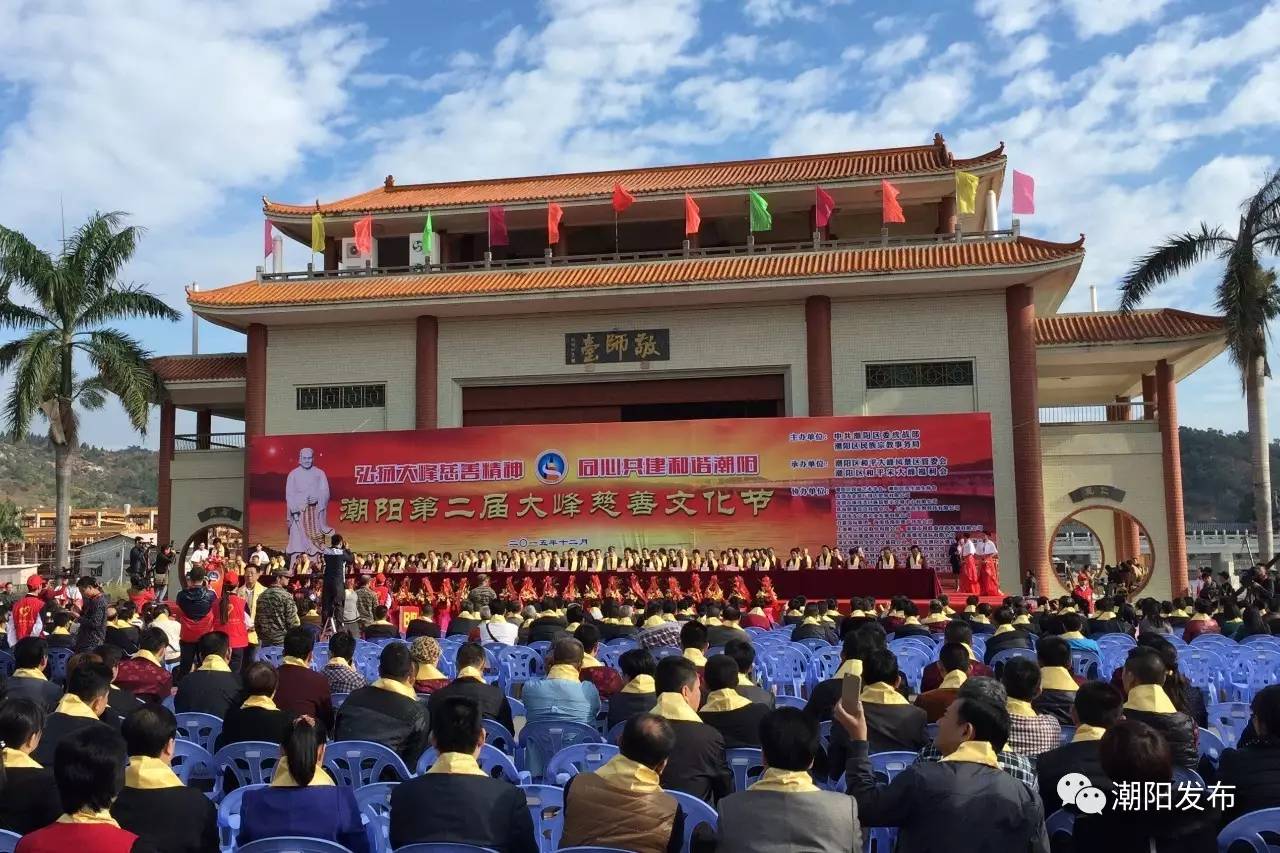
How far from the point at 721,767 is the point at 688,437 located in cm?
1490

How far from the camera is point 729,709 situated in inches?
184

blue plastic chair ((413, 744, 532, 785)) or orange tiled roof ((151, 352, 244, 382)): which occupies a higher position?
orange tiled roof ((151, 352, 244, 382))

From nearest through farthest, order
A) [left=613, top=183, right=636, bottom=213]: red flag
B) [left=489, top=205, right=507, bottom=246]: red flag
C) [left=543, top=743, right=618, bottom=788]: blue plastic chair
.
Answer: [left=543, top=743, right=618, bottom=788]: blue plastic chair
[left=613, top=183, right=636, bottom=213]: red flag
[left=489, top=205, right=507, bottom=246]: red flag

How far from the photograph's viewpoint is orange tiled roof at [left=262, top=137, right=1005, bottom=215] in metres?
21.2

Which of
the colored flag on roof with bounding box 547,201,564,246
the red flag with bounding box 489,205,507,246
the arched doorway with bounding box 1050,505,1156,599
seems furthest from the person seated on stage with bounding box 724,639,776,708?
the red flag with bounding box 489,205,507,246

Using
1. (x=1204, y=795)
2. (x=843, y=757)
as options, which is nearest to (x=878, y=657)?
(x=843, y=757)

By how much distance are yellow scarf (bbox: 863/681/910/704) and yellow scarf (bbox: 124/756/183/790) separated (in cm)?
271

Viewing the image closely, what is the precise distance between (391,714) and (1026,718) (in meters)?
2.74

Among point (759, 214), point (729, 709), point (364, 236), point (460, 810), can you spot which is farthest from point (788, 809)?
point (364, 236)

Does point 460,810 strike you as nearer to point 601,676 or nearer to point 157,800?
point 157,800

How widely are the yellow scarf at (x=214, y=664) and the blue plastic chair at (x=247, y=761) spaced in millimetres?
1323

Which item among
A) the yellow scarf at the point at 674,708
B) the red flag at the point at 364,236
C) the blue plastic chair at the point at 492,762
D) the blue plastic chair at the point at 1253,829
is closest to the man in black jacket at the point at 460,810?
the blue plastic chair at the point at 492,762

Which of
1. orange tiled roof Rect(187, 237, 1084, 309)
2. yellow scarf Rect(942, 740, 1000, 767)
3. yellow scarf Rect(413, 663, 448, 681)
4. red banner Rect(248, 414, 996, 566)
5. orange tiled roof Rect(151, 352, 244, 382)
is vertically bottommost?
yellow scarf Rect(413, 663, 448, 681)

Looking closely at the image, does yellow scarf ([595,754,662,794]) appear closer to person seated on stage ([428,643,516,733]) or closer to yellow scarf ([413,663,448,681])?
person seated on stage ([428,643,516,733])
